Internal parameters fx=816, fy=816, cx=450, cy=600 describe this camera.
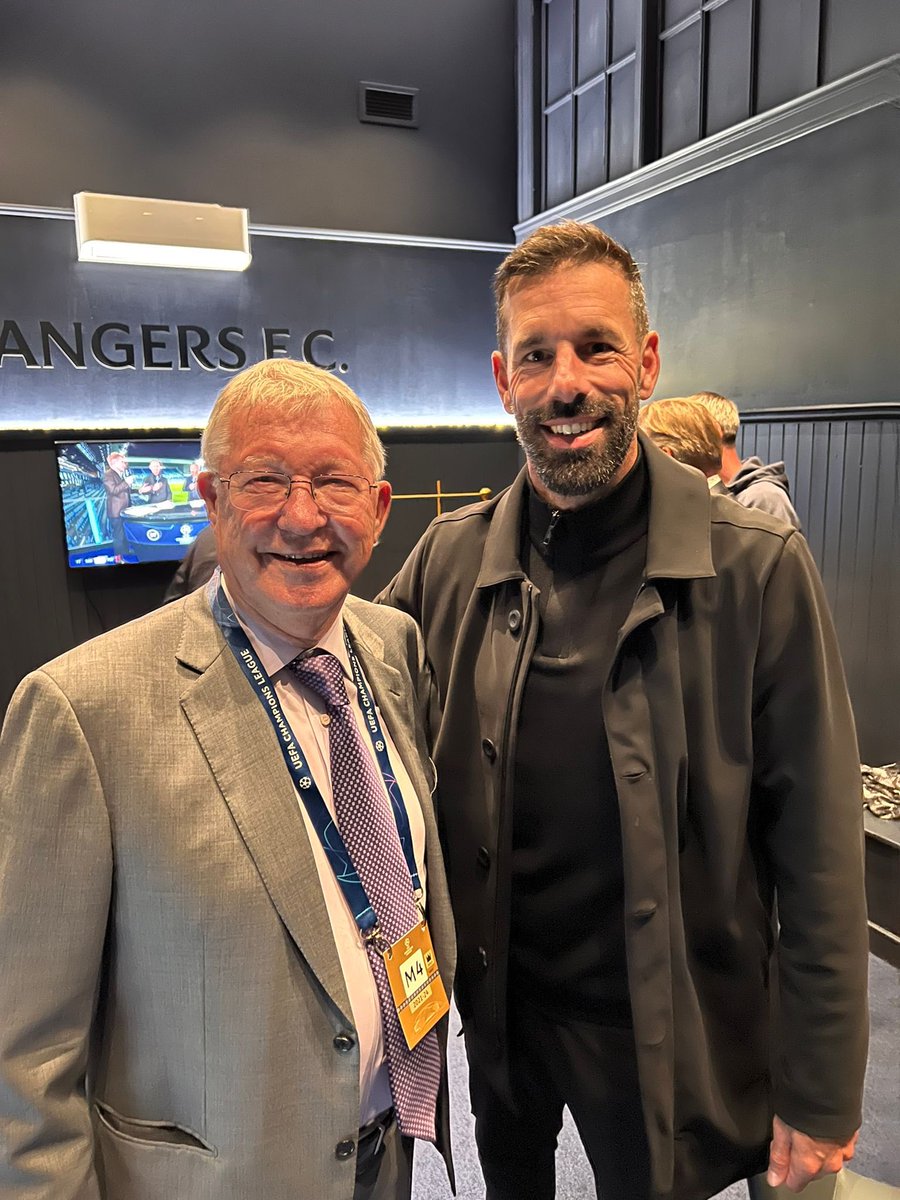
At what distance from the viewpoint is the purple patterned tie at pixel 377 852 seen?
1.06 m

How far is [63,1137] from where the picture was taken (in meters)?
0.93

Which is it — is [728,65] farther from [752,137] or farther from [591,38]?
[591,38]

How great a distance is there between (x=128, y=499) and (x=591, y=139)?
13.0ft

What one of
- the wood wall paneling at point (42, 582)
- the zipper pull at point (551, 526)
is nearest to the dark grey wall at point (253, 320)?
the wood wall paneling at point (42, 582)

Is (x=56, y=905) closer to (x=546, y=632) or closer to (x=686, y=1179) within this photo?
(x=546, y=632)

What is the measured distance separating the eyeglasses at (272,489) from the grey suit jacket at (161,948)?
0.59 feet

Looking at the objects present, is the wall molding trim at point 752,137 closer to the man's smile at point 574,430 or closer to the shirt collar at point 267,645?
the man's smile at point 574,430

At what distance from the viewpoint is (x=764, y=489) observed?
281 cm

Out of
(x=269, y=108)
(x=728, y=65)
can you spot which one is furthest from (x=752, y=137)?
(x=269, y=108)

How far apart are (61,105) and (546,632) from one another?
222 inches

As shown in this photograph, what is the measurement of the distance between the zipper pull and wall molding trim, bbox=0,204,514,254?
5.23 m

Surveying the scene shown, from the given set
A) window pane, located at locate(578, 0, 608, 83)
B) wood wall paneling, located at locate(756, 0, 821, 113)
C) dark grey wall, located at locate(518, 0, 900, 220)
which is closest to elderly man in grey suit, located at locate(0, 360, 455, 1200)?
dark grey wall, located at locate(518, 0, 900, 220)

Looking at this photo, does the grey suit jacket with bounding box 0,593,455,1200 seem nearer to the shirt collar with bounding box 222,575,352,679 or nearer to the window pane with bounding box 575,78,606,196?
the shirt collar with bounding box 222,575,352,679

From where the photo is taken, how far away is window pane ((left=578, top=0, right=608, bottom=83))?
5.34 m
